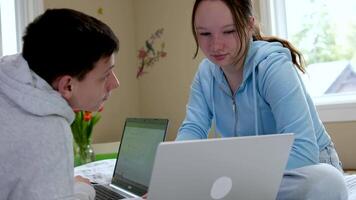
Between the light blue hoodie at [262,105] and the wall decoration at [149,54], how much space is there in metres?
1.31

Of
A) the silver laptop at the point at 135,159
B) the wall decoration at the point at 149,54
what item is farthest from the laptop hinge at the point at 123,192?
the wall decoration at the point at 149,54

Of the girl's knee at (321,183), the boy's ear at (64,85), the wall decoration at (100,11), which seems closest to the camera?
the boy's ear at (64,85)

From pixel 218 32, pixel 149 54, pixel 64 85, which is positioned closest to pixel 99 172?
pixel 218 32

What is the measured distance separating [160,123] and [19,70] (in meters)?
0.58

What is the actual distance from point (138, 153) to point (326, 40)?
1.36 meters

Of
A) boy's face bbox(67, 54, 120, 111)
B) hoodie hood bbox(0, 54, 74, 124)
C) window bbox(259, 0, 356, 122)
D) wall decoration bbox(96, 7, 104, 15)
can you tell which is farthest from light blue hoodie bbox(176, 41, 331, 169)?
wall decoration bbox(96, 7, 104, 15)

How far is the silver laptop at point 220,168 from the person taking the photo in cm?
78

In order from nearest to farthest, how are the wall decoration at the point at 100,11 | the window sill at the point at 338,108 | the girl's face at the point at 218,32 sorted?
1. the girl's face at the point at 218,32
2. the window sill at the point at 338,108
3. the wall decoration at the point at 100,11

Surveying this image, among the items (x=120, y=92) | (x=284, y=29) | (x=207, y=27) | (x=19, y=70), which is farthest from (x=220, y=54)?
(x=120, y=92)

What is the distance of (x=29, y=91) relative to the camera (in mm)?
790

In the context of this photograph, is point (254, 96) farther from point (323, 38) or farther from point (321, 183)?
point (323, 38)

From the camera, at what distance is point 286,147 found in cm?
90

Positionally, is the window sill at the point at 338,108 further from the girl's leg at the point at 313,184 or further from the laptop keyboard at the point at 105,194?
the laptop keyboard at the point at 105,194

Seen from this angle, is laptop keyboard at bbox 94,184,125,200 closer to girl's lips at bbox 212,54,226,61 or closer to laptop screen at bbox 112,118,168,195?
laptop screen at bbox 112,118,168,195
